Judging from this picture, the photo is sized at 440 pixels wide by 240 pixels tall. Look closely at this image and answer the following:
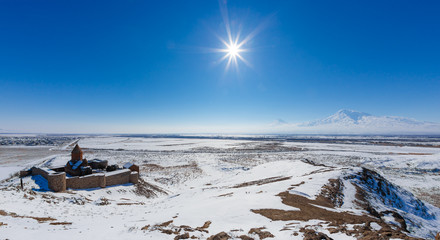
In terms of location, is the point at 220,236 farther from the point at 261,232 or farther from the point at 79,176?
the point at 79,176

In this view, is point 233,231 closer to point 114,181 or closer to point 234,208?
point 234,208

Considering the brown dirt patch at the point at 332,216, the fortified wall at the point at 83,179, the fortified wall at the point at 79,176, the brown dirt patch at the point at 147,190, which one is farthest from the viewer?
the brown dirt patch at the point at 147,190

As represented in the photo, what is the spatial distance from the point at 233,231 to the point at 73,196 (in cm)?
1739

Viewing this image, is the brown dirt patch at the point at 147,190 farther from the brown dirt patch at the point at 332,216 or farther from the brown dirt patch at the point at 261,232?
the brown dirt patch at the point at 261,232

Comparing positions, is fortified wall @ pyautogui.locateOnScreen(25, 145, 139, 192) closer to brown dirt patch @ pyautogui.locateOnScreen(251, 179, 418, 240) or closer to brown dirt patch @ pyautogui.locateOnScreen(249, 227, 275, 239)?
brown dirt patch @ pyautogui.locateOnScreen(251, 179, 418, 240)

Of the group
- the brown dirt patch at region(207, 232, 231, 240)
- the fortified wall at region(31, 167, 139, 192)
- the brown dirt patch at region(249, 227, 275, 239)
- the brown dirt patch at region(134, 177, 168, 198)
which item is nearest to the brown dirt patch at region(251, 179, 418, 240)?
the brown dirt patch at region(249, 227, 275, 239)

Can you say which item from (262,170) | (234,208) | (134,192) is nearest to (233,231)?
(234,208)

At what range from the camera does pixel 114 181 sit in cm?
2538

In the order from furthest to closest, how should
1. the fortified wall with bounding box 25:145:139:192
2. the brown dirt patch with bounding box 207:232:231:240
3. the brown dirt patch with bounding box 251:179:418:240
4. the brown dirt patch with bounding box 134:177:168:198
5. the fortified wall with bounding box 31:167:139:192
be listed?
the brown dirt patch with bounding box 134:177:168:198
the fortified wall with bounding box 25:145:139:192
the fortified wall with bounding box 31:167:139:192
the brown dirt patch with bounding box 207:232:231:240
the brown dirt patch with bounding box 251:179:418:240

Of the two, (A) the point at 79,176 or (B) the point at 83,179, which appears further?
(A) the point at 79,176

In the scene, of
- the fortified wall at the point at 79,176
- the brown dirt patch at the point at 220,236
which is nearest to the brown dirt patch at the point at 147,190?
the fortified wall at the point at 79,176

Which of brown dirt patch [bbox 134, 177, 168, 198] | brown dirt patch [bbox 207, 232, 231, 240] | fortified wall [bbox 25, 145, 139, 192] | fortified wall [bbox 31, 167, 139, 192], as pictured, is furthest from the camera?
brown dirt patch [bbox 134, 177, 168, 198]

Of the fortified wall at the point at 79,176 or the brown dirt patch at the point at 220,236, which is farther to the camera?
the fortified wall at the point at 79,176

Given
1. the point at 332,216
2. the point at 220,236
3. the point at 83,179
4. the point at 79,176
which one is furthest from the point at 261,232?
the point at 79,176
